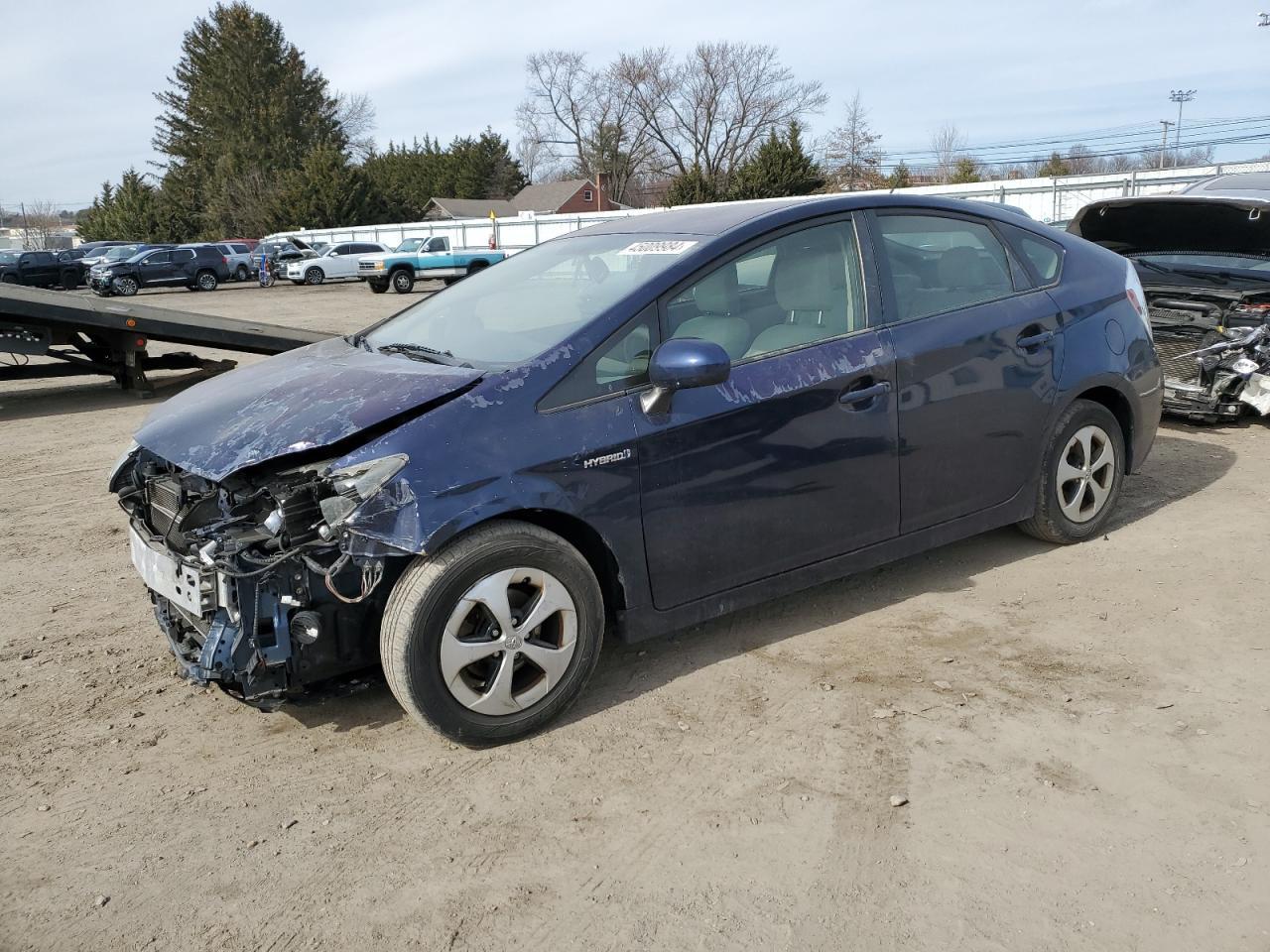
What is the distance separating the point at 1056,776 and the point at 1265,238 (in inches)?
223

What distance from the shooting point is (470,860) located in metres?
2.85

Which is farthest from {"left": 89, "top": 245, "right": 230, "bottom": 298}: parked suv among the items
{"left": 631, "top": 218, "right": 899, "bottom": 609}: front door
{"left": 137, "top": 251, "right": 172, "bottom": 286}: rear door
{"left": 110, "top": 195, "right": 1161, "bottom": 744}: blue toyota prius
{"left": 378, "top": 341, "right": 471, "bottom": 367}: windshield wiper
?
{"left": 631, "top": 218, "right": 899, "bottom": 609}: front door

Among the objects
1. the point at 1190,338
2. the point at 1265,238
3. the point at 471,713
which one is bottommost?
the point at 471,713

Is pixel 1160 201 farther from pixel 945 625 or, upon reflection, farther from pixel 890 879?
pixel 890 879

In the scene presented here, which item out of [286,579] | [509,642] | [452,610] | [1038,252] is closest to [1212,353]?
[1038,252]

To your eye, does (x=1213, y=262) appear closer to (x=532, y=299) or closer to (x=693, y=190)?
(x=532, y=299)

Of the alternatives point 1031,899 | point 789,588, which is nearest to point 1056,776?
point 1031,899

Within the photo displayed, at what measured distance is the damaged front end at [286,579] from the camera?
316 cm

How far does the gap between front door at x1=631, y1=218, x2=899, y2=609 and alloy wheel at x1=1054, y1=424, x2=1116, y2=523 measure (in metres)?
1.19

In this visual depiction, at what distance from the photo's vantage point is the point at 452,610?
126 inches

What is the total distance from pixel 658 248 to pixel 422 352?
1.00m

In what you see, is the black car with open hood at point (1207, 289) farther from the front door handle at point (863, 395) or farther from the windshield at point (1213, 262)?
the front door handle at point (863, 395)

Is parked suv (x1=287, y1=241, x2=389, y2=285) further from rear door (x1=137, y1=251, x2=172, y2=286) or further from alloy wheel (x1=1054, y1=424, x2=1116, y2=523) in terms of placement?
alloy wheel (x1=1054, y1=424, x2=1116, y2=523)

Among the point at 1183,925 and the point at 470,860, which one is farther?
the point at 470,860
